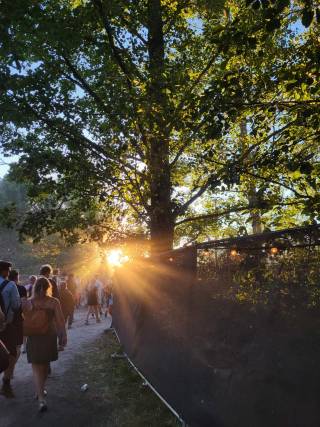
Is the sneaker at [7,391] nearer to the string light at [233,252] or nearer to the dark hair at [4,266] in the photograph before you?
the dark hair at [4,266]

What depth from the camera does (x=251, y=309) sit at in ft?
12.2

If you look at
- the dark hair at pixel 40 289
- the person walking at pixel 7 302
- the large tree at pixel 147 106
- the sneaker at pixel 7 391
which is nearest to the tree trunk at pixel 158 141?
the large tree at pixel 147 106

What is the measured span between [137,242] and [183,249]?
6346 millimetres

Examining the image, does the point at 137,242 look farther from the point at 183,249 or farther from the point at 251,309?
the point at 251,309

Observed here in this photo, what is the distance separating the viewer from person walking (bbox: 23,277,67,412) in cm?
645

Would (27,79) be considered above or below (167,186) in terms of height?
above

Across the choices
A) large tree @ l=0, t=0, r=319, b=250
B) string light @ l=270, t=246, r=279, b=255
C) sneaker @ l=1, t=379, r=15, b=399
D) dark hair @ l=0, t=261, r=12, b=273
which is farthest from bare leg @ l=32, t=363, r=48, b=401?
string light @ l=270, t=246, r=279, b=255

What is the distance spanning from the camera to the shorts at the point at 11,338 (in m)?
7.11

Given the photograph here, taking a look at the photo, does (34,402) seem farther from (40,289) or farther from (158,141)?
(158,141)

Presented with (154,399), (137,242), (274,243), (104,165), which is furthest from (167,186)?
(274,243)

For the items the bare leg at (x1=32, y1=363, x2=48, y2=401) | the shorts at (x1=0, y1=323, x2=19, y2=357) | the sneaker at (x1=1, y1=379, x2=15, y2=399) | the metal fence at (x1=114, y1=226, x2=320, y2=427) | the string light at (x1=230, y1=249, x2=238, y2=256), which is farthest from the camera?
the shorts at (x1=0, y1=323, x2=19, y2=357)

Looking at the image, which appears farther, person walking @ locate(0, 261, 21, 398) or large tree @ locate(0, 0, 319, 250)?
person walking @ locate(0, 261, 21, 398)

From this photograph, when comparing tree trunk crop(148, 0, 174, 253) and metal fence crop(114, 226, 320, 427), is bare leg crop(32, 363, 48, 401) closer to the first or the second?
metal fence crop(114, 226, 320, 427)

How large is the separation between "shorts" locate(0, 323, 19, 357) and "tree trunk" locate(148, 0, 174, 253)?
3.43 m
